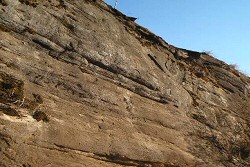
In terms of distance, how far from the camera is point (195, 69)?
948 inches

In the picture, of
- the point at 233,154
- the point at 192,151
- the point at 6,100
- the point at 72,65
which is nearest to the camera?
the point at 6,100

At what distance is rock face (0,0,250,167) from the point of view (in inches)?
489

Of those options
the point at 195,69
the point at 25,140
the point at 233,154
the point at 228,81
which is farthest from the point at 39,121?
the point at 228,81

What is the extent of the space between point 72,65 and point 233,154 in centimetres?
1083

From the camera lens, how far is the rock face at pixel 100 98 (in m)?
12.4

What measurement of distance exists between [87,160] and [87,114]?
2438mm

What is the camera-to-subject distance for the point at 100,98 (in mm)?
15617

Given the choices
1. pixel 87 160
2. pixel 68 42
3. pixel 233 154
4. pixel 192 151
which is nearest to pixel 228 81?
pixel 233 154

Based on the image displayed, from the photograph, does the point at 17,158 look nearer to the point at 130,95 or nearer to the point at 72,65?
the point at 72,65

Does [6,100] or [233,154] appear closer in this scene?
[6,100]

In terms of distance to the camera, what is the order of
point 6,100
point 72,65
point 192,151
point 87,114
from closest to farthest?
point 6,100
point 87,114
point 72,65
point 192,151

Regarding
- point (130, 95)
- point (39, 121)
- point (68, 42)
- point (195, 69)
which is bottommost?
point (39, 121)

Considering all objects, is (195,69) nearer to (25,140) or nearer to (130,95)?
(130,95)

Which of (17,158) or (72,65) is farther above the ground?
(72,65)
